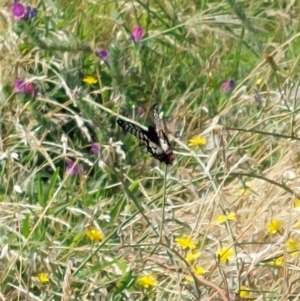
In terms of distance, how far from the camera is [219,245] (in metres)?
2.21

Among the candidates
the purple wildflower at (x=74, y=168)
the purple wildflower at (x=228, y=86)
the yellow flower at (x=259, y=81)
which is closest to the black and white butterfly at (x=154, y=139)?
the purple wildflower at (x=74, y=168)

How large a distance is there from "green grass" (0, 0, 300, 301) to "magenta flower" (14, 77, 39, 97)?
0.7 inches

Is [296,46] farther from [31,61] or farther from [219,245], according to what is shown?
[219,245]

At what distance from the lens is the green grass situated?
2.13 metres

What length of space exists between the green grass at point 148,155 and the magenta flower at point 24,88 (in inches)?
0.7

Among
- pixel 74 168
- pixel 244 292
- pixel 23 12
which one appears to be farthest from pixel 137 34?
pixel 244 292

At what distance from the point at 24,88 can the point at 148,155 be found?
1.26 ft

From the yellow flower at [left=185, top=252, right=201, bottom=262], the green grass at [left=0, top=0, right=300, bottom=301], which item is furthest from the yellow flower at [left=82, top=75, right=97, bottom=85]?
the yellow flower at [left=185, top=252, right=201, bottom=262]

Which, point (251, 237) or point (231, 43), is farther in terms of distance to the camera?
point (231, 43)

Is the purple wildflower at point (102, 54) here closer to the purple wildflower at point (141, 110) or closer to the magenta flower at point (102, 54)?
the magenta flower at point (102, 54)

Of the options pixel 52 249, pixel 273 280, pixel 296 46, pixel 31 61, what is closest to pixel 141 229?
pixel 52 249

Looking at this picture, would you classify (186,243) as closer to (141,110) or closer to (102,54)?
(141,110)

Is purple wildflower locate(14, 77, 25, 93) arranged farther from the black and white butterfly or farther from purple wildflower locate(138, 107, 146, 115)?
the black and white butterfly

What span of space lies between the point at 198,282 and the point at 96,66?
1173 millimetres
